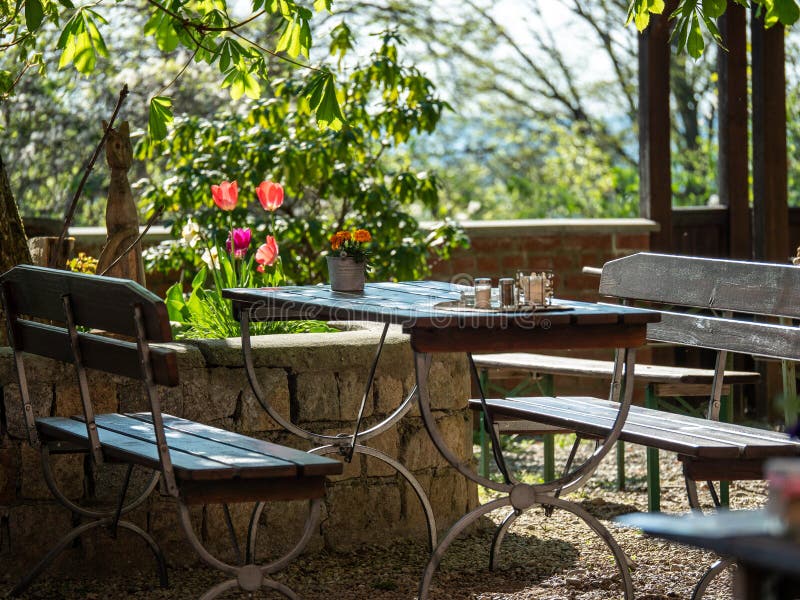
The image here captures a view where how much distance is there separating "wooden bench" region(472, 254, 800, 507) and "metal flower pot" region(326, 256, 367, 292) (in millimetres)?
577

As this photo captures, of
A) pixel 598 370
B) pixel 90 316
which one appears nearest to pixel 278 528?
pixel 90 316

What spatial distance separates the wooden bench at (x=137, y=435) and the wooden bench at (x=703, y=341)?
91 centimetres

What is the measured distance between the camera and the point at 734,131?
695 cm

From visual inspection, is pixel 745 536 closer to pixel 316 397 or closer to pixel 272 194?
pixel 316 397

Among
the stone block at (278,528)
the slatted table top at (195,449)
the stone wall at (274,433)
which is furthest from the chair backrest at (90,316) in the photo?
the stone block at (278,528)

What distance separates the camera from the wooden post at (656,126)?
6.82 meters

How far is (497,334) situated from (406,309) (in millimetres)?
286

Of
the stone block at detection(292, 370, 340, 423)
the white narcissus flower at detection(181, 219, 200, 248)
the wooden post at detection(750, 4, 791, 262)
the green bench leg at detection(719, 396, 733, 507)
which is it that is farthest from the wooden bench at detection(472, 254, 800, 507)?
the wooden post at detection(750, 4, 791, 262)

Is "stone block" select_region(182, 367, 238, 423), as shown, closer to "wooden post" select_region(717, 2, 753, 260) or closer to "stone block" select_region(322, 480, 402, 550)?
"stone block" select_region(322, 480, 402, 550)

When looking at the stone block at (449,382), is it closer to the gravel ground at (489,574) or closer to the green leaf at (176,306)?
the gravel ground at (489,574)

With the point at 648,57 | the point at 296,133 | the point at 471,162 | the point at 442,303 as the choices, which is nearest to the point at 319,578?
the point at 442,303

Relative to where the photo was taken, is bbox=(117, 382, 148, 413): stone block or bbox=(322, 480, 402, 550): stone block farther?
bbox=(322, 480, 402, 550): stone block

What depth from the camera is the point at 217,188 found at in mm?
5059

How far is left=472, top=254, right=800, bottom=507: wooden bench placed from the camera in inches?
123
